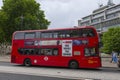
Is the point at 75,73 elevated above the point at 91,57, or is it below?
below

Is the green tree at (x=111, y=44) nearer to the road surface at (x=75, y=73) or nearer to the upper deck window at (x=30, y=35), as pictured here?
the upper deck window at (x=30, y=35)

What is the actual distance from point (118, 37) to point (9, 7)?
21729mm

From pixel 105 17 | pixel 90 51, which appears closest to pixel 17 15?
pixel 90 51

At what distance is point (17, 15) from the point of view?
5800cm

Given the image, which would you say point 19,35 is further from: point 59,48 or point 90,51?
point 90,51

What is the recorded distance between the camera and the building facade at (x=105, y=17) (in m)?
116

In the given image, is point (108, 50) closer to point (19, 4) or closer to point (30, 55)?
→ point (30, 55)

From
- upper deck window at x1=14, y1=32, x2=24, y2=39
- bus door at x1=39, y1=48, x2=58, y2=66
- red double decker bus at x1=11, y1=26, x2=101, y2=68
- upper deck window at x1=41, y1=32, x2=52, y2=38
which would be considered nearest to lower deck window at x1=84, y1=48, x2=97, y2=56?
red double decker bus at x1=11, y1=26, x2=101, y2=68

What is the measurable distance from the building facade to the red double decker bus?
85.7 meters

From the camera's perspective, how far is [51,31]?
27.7 metres

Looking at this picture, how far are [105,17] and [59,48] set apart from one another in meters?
100

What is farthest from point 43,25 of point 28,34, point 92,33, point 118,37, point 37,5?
point 92,33

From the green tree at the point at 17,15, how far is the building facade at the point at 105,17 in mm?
58867

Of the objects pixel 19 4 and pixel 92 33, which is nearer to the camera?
pixel 92 33
